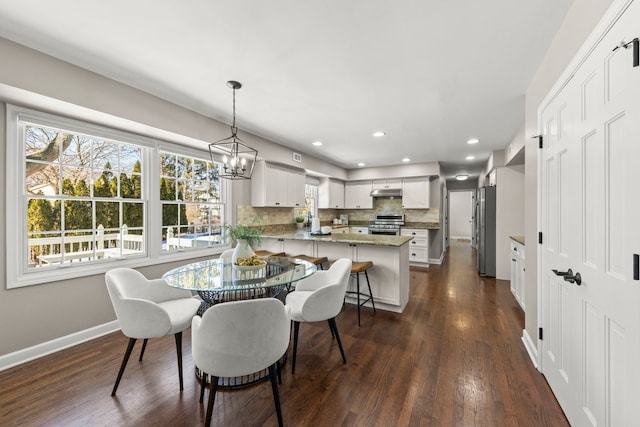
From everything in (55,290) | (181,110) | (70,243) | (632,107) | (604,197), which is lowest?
(55,290)

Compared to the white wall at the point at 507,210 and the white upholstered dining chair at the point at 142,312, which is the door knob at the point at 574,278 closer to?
the white upholstered dining chair at the point at 142,312

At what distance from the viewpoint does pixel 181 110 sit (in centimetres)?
310

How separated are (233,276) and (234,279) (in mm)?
102

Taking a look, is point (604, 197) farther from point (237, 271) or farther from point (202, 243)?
point (202, 243)

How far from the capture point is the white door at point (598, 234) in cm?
100

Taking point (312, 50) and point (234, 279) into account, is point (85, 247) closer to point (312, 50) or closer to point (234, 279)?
point (234, 279)

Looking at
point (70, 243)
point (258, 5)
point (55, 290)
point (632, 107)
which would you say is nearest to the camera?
point (632, 107)

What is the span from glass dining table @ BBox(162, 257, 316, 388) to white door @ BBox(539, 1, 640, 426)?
1.71 meters

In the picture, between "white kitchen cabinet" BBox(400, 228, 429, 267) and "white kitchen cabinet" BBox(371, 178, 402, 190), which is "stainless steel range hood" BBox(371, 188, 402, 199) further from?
"white kitchen cabinet" BBox(400, 228, 429, 267)

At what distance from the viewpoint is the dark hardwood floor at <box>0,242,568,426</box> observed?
1623 mm

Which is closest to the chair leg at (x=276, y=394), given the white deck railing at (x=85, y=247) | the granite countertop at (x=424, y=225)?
the white deck railing at (x=85, y=247)

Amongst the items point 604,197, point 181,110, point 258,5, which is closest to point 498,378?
point 604,197

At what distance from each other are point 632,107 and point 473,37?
4.02 feet

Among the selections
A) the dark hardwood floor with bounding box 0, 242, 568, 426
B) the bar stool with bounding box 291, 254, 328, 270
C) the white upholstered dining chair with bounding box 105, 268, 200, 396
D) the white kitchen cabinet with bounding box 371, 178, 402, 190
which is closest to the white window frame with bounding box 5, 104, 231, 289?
the dark hardwood floor with bounding box 0, 242, 568, 426
